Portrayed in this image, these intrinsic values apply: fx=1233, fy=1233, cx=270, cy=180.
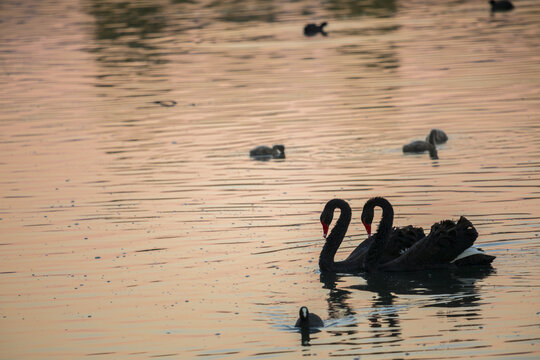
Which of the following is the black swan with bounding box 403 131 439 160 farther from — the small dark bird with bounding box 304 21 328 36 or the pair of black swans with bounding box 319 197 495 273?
the small dark bird with bounding box 304 21 328 36

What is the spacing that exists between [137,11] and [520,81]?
43.5m

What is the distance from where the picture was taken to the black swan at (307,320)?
42.5 feet

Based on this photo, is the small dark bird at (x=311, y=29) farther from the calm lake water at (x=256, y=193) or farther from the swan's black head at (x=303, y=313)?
the swan's black head at (x=303, y=313)

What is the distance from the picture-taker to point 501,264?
51.9ft

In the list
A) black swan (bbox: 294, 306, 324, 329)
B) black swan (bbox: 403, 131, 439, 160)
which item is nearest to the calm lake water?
black swan (bbox: 294, 306, 324, 329)

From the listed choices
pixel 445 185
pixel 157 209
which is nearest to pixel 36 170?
pixel 157 209

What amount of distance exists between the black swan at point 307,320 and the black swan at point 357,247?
2629 mm

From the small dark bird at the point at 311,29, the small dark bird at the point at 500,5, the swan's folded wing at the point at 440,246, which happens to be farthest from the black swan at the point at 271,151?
the small dark bird at the point at 500,5

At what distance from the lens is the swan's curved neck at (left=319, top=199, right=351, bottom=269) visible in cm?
1614

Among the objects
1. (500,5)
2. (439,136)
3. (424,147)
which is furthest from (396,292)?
(500,5)

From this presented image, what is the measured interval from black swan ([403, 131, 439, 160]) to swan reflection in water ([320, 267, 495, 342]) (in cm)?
904

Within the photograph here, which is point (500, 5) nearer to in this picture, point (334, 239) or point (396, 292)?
point (334, 239)

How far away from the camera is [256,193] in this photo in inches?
873

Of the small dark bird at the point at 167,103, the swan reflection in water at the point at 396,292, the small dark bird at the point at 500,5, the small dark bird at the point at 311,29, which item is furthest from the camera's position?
the small dark bird at the point at 500,5
